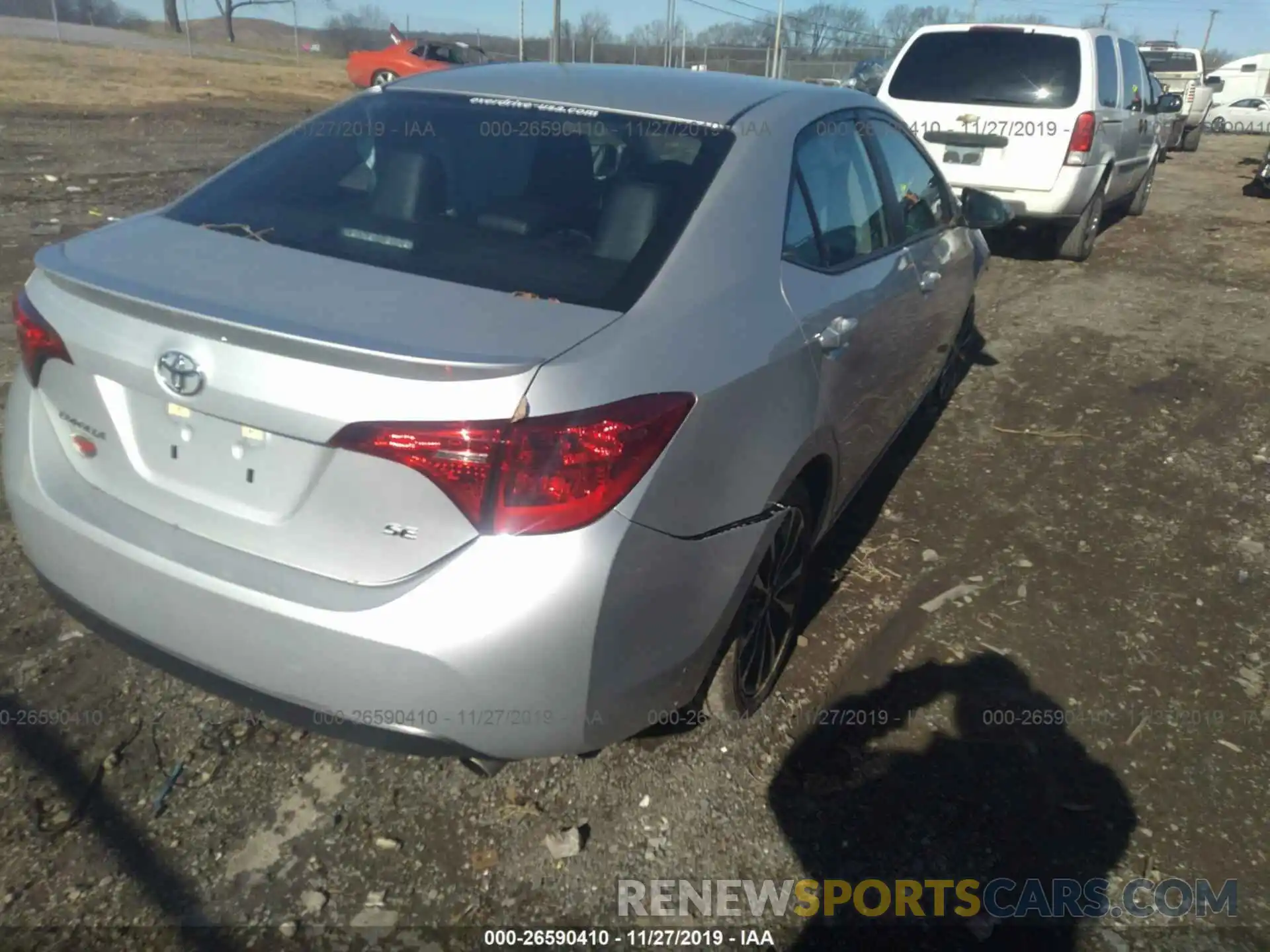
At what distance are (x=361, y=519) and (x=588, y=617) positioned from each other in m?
0.49

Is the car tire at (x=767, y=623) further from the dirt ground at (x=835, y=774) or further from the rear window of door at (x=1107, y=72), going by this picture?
the rear window of door at (x=1107, y=72)

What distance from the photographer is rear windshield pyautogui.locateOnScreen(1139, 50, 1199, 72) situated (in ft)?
73.4

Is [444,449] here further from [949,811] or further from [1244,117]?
[1244,117]

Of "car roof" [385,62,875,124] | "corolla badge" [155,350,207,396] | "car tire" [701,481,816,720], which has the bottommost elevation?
"car tire" [701,481,816,720]

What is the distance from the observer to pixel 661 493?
2.05 meters

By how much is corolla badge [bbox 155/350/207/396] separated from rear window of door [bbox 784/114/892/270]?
153cm

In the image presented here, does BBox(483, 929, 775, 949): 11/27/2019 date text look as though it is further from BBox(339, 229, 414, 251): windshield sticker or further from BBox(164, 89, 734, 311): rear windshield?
BBox(339, 229, 414, 251): windshield sticker

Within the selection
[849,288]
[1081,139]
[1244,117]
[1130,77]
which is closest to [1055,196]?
[1081,139]

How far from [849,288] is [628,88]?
36.3 inches

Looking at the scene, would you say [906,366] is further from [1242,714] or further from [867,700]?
[1242,714]

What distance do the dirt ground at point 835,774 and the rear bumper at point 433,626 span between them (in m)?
0.49

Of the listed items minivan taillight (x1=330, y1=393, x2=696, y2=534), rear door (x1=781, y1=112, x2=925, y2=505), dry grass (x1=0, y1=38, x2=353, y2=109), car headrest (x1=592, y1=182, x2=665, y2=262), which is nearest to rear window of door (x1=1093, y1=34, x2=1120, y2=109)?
rear door (x1=781, y1=112, x2=925, y2=505)

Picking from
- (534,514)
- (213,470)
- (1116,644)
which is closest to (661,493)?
(534,514)

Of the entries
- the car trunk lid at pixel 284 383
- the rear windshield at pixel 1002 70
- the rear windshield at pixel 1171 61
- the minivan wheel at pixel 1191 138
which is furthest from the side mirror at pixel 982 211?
the rear windshield at pixel 1171 61
